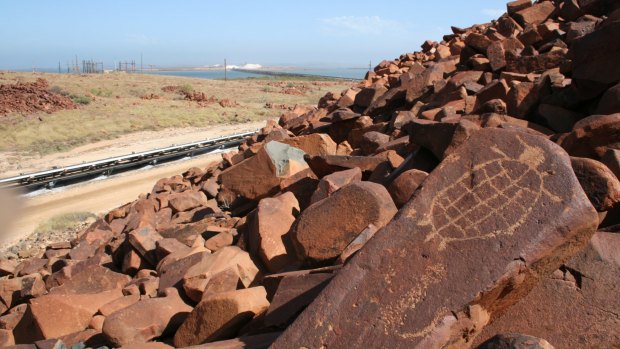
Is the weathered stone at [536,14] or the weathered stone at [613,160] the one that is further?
the weathered stone at [536,14]

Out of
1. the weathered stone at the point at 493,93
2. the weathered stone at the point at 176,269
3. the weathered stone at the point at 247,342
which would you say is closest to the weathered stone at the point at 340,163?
the weathered stone at the point at 493,93

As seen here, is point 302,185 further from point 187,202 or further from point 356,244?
point 356,244

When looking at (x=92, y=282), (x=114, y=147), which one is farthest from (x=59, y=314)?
(x=114, y=147)

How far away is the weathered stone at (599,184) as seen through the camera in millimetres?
3176

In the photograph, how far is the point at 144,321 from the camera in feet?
13.3

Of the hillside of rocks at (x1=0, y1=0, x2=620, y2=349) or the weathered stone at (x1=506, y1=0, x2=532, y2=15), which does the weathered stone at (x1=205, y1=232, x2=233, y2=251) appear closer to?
the hillside of rocks at (x1=0, y1=0, x2=620, y2=349)

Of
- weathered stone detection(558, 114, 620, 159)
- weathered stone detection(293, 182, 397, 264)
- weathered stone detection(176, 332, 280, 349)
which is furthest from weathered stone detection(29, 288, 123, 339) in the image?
weathered stone detection(558, 114, 620, 159)

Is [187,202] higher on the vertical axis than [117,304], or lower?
higher

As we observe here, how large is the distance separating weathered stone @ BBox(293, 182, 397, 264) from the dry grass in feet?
54.2

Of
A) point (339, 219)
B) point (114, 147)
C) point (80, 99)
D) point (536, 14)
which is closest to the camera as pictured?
point (339, 219)

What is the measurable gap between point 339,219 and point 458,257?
50.8 inches

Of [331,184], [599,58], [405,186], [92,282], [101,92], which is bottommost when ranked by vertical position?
[92,282]

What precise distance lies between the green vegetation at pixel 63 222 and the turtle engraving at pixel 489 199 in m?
9.26

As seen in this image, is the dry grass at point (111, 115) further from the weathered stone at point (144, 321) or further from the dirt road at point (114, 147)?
the weathered stone at point (144, 321)
